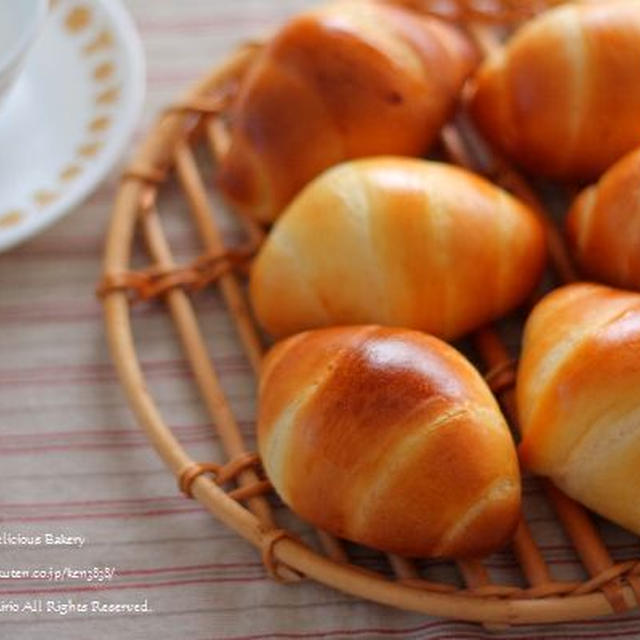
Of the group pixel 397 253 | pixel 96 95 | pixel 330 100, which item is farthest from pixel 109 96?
pixel 397 253

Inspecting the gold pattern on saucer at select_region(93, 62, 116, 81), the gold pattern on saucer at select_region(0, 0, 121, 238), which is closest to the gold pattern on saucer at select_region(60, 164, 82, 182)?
the gold pattern on saucer at select_region(0, 0, 121, 238)

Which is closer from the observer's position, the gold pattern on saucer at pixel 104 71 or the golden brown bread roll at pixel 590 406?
the golden brown bread roll at pixel 590 406

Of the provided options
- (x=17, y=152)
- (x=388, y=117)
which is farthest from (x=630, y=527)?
(x=17, y=152)

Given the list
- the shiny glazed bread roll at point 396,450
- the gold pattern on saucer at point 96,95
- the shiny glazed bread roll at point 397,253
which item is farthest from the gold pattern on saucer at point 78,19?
the shiny glazed bread roll at point 396,450

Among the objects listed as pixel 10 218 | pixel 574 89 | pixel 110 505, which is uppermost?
pixel 574 89

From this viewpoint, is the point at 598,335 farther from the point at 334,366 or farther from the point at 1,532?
the point at 1,532

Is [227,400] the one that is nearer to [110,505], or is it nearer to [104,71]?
[110,505]

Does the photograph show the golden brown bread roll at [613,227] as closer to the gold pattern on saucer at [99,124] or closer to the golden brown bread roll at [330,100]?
the golden brown bread roll at [330,100]
